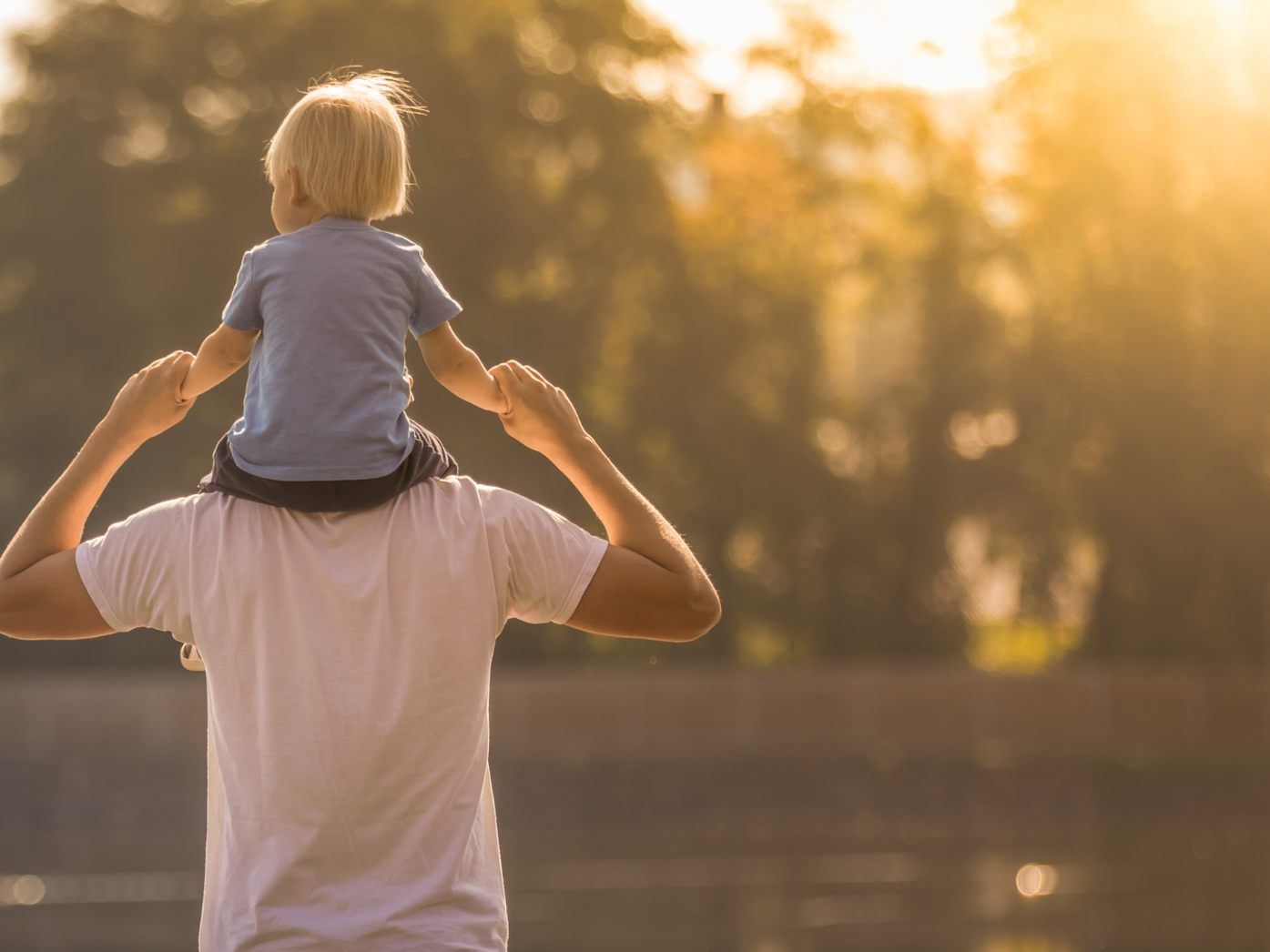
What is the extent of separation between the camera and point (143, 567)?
1862 mm

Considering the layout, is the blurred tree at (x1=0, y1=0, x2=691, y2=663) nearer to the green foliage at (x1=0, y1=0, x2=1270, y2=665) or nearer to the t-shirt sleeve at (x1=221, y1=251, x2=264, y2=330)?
the green foliage at (x1=0, y1=0, x2=1270, y2=665)

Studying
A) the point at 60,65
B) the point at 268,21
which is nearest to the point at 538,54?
the point at 268,21

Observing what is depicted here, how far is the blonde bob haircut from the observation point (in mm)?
1938

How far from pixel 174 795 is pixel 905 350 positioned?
892 cm

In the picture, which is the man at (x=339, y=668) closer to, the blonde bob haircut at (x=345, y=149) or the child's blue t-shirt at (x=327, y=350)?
the child's blue t-shirt at (x=327, y=350)

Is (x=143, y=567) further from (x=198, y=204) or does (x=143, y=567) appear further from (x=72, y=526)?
(x=198, y=204)

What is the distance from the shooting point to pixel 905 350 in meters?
21.1

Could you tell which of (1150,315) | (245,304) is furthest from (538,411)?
(1150,315)

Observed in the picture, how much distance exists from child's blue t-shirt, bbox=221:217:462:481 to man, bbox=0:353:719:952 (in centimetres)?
6

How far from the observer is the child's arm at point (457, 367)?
2.02m

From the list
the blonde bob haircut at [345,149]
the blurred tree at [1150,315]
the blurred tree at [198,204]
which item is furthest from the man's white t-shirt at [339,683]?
the blurred tree at [1150,315]

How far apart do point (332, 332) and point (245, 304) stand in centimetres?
11

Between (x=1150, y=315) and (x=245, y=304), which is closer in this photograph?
(x=245, y=304)

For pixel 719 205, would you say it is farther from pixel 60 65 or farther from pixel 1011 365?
pixel 60 65
